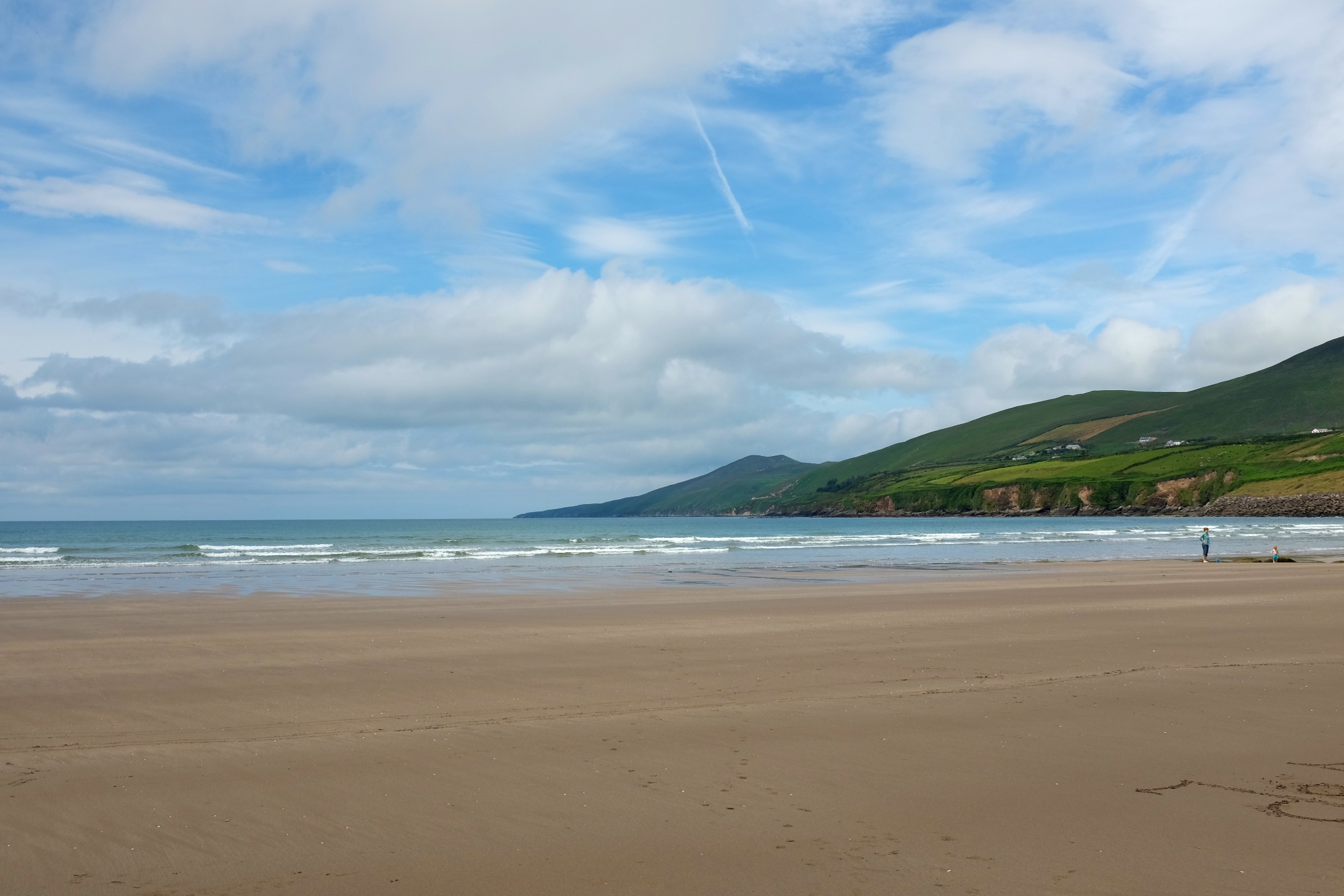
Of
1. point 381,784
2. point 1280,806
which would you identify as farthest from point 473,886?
point 1280,806

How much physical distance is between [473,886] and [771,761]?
3.31 meters

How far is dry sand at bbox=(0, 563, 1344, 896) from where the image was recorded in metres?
5.52

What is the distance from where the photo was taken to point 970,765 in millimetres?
7680

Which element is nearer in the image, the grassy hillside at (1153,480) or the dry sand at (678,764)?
the dry sand at (678,764)

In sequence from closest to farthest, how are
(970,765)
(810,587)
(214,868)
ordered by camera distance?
1. (214,868)
2. (970,765)
3. (810,587)

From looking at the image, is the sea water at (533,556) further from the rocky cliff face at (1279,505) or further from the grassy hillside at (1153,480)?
the grassy hillside at (1153,480)

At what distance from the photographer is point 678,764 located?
7820mm

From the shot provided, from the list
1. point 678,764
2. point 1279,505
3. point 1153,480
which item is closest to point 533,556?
point 678,764

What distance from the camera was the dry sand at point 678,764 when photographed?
552 centimetres

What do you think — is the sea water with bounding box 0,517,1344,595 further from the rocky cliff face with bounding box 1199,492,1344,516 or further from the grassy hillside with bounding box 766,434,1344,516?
the grassy hillside with bounding box 766,434,1344,516

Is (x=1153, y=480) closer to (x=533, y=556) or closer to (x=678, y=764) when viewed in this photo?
(x=533, y=556)

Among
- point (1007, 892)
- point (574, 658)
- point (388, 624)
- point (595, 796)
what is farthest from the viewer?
point (388, 624)

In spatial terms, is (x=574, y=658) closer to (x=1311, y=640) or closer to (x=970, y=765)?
(x=970, y=765)

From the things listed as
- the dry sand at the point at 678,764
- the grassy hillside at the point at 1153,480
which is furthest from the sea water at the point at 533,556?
the grassy hillside at the point at 1153,480
